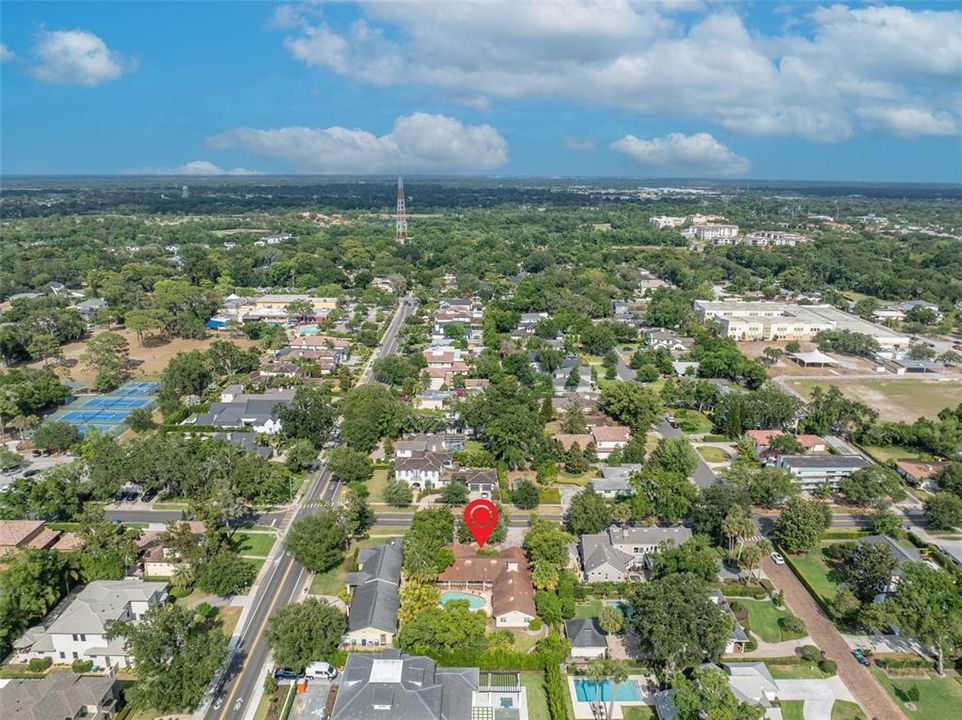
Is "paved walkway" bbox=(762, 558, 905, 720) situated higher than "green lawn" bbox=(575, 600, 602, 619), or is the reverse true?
"green lawn" bbox=(575, 600, 602, 619)

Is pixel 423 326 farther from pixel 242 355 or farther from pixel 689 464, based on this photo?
pixel 689 464

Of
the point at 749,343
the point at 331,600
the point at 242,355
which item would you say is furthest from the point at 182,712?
the point at 749,343

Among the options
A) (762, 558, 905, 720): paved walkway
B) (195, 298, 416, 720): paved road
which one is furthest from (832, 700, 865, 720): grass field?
(195, 298, 416, 720): paved road

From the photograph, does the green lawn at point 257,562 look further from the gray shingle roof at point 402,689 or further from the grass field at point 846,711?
the grass field at point 846,711

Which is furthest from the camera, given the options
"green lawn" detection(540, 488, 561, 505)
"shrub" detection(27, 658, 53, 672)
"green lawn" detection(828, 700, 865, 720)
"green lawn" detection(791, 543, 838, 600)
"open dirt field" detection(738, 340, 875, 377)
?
"open dirt field" detection(738, 340, 875, 377)

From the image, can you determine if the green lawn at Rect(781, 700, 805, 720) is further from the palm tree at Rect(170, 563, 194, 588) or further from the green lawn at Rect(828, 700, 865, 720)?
the palm tree at Rect(170, 563, 194, 588)

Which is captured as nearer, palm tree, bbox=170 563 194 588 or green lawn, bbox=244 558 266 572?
palm tree, bbox=170 563 194 588

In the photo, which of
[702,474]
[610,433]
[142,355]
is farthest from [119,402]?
[702,474]
